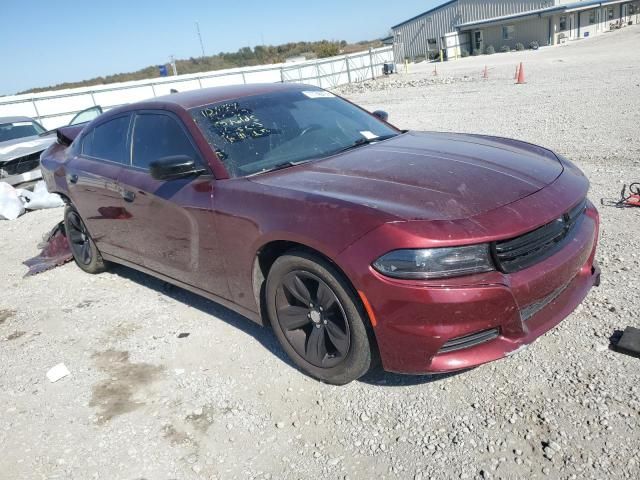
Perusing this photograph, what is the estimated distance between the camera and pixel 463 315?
238cm

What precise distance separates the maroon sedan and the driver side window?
0.02 m

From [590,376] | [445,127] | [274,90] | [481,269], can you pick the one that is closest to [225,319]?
[274,90]

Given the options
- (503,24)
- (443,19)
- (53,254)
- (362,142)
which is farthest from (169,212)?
(443,19)

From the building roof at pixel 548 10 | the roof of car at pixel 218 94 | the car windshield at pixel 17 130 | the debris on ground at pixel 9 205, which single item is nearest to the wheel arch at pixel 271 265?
the roof of car at pixel 218 94

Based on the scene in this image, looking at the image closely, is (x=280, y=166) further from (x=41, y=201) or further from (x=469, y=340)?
(x=41, y=201)

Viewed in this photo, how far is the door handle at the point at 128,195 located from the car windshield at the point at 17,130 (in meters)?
7.80

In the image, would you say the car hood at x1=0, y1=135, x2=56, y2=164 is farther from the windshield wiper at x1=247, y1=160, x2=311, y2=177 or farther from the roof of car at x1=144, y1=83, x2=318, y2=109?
the windshield wiper at x1=247, y1=160, x2=311, y2=177

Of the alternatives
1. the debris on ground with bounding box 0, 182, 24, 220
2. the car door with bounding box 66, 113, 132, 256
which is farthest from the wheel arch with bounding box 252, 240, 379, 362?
the debris on ground with bounding box 0, 182, 24, 220

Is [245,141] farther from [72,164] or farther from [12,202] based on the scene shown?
[12,202]

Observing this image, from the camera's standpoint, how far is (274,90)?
13.4 ft

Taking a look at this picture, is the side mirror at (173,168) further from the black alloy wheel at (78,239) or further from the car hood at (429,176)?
the black alloy wheel at (78,239)

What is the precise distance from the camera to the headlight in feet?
7.82

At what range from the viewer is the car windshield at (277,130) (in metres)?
3.38

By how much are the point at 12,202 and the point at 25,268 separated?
121 inches
